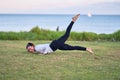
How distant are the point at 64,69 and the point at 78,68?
359mm

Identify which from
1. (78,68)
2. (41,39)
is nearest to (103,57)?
(78,68)

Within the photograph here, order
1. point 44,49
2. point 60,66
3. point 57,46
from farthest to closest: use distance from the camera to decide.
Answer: point 44,49, point 57,46, point 60,66

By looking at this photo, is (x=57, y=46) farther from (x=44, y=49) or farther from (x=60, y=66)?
(x=60, y=66)

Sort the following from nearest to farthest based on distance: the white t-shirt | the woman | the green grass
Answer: the green grass < the woman < the white t-shirt

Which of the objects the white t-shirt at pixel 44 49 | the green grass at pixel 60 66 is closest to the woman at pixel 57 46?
the white t-shirt at pixel 44 49

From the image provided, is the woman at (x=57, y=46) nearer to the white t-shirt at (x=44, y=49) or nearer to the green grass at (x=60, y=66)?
the white t-shirt at (x=44, y=49)

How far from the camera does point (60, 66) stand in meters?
8.66

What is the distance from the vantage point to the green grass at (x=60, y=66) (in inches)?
300

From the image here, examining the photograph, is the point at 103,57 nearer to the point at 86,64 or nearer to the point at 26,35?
the point at 86,64

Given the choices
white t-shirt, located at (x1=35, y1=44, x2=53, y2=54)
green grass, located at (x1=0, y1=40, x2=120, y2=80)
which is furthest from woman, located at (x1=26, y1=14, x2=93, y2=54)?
green grass, located at (x1=0, y1=40, x2=120, y2=80)

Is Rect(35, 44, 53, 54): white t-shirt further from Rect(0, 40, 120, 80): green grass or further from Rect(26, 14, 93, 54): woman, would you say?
Rect(0, 40, 120, 80): green grass

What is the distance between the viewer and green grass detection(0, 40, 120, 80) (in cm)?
763

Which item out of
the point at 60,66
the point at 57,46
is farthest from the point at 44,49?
the point at 60,66

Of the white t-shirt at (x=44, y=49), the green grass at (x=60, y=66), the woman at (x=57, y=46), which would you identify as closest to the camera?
→ the green grass at (x=60, y=66)
